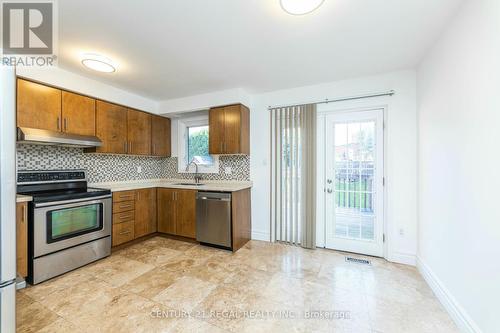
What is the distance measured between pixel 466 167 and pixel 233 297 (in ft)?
7.33

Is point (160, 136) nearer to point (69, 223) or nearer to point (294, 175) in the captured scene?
point (69, 223)

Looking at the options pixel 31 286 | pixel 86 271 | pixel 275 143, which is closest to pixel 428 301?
pixel 275 143

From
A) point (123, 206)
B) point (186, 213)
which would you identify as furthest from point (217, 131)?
point (123, 206)

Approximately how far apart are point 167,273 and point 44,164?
85.2 inches

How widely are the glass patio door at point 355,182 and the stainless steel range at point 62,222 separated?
3.22m

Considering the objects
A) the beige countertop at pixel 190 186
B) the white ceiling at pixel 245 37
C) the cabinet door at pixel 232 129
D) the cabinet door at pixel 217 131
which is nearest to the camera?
the white ceiling at pixel 245 37

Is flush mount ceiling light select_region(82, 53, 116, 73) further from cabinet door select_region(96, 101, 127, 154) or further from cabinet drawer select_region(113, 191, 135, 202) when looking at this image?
cabinet drawer select_region(113, 191, 135, 202)

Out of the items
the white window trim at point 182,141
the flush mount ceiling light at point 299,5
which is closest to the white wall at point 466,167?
A: the flush mount ceiling light at point 299,5

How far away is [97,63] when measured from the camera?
7.86ft

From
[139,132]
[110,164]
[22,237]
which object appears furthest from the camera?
[139,132]

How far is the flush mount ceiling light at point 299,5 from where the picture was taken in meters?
1.44

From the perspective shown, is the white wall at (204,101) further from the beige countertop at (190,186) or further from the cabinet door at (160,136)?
the beige countertop at (190,186)

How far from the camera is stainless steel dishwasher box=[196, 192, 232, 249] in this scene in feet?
9.84

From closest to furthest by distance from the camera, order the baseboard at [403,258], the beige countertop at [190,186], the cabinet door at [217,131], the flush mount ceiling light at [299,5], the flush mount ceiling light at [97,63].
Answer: the flush mount ceiling light at [299,5] < the flush mount ceiling light at [97,63] < the baseboard at [403,258] < the beige countertop at [190,186] < the cabinet door at [217,131]
